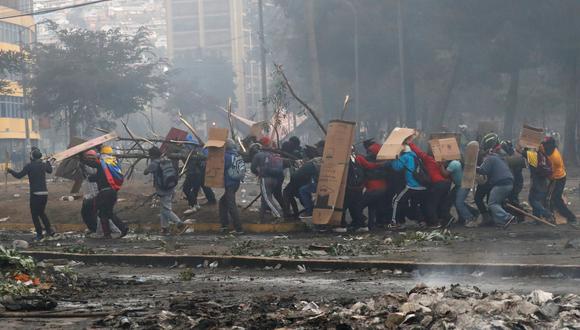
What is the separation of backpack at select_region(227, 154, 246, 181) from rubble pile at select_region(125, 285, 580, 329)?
8.70 meters

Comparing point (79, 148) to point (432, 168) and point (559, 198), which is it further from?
point (559, 198)

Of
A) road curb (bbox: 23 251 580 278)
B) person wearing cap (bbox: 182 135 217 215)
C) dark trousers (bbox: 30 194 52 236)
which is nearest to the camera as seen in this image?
road curb (bbox: 23 251 580 278)

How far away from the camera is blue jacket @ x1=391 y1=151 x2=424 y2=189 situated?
16625 millimetres

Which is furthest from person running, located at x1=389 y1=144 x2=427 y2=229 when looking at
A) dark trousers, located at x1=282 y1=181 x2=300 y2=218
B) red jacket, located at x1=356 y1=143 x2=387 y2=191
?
dark trousers, located at x1=282 y1=181 x2=300 y2=218

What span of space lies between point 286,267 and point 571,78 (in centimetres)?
2881

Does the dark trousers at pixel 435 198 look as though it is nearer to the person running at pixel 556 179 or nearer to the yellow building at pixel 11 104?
the person running at pixel 556 179

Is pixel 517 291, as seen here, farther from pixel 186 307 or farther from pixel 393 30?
pixel 393 30

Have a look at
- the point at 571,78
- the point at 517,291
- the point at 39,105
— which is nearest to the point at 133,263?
the point at 517,291

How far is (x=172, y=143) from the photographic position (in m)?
18.8

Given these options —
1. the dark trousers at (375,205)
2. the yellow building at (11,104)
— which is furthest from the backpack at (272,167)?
the yellow building at (11,104)

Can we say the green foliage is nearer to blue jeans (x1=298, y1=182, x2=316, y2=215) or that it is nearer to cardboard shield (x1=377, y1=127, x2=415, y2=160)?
cardboard shield (x1=377, y1=127, x2=415, y2=160)

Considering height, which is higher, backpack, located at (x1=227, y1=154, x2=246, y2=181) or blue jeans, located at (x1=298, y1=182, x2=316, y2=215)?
backpack, located at (x1=227, y1=154, x2=246, y2=181)

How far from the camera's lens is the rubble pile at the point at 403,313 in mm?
7008

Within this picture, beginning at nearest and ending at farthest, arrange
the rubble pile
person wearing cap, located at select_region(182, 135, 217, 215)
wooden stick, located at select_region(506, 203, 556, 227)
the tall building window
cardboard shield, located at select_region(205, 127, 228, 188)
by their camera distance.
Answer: the rubble pile, wooden stick, located at select_region(506, 203, 556, 227), cardboard shield, located at select_region(205, 127, 228, 188), person wearing cap, located at select_region(182, 135, 217, 215), the tall building window
